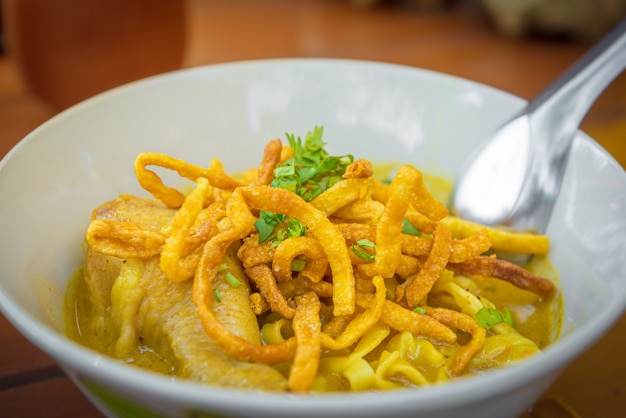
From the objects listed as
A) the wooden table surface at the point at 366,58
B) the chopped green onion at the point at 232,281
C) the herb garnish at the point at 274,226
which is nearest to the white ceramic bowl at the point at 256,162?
the wooden table surface at the point at 366,58

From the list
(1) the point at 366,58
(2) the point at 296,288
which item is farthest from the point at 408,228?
(1) the point at 366,58

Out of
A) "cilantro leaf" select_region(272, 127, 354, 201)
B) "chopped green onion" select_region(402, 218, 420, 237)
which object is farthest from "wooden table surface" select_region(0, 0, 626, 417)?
"cilantro leaf" select_region(272, 127, 354, 201)

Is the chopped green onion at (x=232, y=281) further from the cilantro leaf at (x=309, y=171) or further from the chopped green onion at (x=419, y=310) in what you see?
the chopped green onion at (x=419, y=310)

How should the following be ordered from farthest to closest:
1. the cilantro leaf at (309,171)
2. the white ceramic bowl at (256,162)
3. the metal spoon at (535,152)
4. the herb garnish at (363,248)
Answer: the metal spoon at (535,152), the cilantro leaf at (309,171), the herb garnish at (363,248), the white ceramic bowl at (256,162)

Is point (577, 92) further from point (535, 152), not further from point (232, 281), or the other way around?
point (232, 281)

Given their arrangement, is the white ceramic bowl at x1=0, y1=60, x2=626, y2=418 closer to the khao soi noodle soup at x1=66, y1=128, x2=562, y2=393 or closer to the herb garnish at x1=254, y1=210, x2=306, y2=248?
the khao soi noodle soup at x1=66, y1=128, x2=562, y2=393

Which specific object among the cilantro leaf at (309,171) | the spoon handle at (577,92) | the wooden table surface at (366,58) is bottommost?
the wooden table surface at (366,58)

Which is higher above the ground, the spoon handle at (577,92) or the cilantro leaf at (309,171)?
the spoon handle at (577,92)
